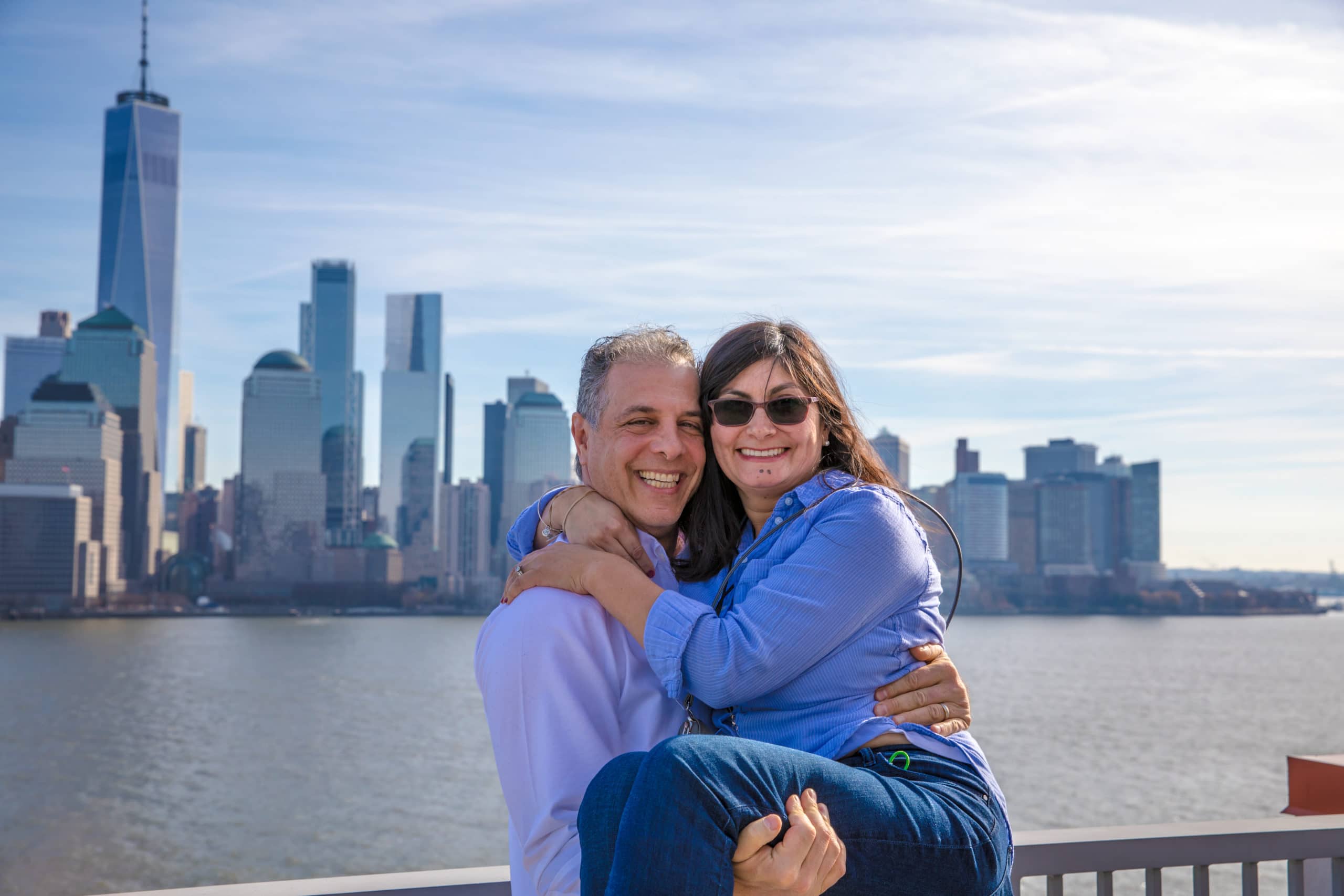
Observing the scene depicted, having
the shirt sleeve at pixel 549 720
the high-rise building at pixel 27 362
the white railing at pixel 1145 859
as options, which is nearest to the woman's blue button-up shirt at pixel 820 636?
the shirt sleeve at pixel 549 720

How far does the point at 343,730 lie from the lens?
1566 inches

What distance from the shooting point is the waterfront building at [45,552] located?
7881 centimetres

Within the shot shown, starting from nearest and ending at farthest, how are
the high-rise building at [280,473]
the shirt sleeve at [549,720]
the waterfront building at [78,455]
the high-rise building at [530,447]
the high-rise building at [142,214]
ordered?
the shirt sleeve at [549,720] < the waterfront building at [78,455] < the high-rise building at [280,473] < the high-rise building at [530,447] < the high-rise building at [142,214]

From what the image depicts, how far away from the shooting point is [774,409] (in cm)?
212

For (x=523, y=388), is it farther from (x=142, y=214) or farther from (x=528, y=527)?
(x=528, y=527)

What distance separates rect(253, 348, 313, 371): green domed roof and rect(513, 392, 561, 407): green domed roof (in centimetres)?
2091

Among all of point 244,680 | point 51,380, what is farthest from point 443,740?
point 51,380

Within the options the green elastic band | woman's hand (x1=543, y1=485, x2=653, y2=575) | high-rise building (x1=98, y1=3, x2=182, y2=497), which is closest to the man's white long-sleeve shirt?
woman's hand (x1=543, y1=485, x2=653, y2=575)

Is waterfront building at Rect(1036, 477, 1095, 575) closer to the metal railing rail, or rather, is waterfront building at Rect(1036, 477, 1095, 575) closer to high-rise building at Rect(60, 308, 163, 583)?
high-rise building at Rect(60, 308, 163, 583)

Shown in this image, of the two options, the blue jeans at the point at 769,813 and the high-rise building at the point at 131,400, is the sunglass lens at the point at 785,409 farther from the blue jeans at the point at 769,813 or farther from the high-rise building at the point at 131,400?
the high-rise building at the point at 131,400

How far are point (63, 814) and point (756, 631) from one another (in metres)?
36.5

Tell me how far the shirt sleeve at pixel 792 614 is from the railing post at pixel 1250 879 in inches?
56.9

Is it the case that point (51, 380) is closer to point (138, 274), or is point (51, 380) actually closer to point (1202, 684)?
point (138, 274)

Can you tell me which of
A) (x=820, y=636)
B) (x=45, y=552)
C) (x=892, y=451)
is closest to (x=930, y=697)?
(x=820, y=636)
